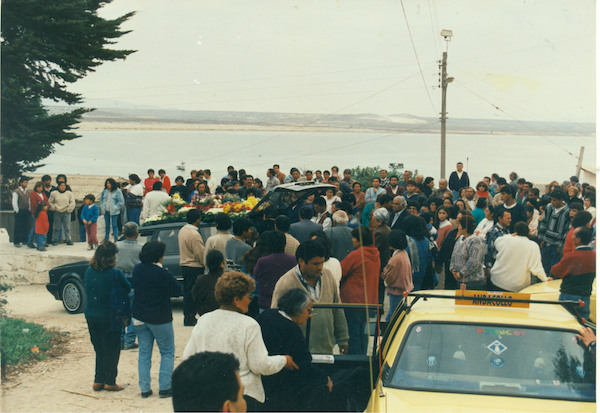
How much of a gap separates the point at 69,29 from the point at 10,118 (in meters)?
3.16

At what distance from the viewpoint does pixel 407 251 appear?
26.2ft

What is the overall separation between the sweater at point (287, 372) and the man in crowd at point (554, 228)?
7.32m

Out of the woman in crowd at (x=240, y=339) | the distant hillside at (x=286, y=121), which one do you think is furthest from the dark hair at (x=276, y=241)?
the distant hillside at (x=286, y=121)

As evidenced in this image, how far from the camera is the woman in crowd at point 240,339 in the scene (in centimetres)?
393

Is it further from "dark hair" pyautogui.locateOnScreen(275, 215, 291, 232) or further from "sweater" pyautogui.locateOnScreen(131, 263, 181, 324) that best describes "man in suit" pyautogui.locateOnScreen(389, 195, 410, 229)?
"sweater" pyautogui.locateOnScreen(131, 263, 181, 324)

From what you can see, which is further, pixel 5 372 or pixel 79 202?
pixel 79 202

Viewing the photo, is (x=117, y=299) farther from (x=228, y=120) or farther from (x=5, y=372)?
(x=228, y=120)

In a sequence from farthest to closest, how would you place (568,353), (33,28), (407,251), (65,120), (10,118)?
(65,120), (10,118), (33,28), (407,251), (568,353)

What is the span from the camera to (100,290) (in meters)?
6.45

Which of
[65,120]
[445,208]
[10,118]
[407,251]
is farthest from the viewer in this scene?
[65,120]

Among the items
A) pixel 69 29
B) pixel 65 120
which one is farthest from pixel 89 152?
pixel 69 29

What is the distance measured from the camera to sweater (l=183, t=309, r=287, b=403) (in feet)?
12.9

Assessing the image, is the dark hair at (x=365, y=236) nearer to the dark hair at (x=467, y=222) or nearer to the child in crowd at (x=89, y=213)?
the dark hair at (x=467, y=222)

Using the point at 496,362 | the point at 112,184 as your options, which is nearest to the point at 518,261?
the point at 496,362
